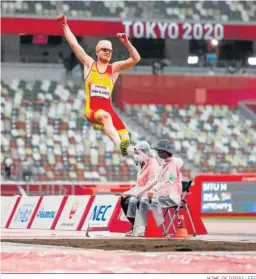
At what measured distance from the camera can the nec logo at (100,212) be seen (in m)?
18.3

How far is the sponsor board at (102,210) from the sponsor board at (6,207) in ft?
14.5

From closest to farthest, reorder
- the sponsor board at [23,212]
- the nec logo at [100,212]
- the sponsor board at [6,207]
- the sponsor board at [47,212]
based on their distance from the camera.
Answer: the nec logo at [100,212], the sponsor board at [47,212], the sponsor board at [23,212], the sponsor board at [6,207]

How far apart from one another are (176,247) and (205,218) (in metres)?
12.7

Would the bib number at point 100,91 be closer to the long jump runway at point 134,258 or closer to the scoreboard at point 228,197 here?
the long jump runway at point 134,258

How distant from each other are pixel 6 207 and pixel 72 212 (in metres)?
3.84

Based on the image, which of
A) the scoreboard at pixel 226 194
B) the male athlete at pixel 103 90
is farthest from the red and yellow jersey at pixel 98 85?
the scoreboard at pixel 226 194

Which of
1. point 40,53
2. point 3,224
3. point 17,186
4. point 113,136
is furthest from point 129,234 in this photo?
point 40,53

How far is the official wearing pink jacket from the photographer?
15602 mm

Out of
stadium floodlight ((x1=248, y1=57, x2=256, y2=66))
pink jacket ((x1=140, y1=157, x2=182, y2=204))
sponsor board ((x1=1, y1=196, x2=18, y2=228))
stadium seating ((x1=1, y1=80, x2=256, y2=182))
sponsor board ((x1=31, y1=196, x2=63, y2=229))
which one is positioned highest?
pink jacket ((x1=140, y1=157, x2=182, y2=204))

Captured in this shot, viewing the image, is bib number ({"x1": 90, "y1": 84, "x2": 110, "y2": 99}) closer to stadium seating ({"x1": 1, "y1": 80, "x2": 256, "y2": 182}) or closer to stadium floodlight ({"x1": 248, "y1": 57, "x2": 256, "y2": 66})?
stadium seating ({"x1": 1, "y1": 80, "x2": 256, "y2": 182})

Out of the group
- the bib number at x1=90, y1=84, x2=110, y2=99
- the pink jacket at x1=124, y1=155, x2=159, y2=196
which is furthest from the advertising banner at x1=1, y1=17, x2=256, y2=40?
the bib number at x1=90, y1=84, x2=110, y2=99

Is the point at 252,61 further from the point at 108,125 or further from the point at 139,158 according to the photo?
the point at 108,125

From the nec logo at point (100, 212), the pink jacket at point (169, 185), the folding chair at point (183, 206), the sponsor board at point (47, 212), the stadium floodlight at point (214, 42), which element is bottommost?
the sponsor board at point (47, 212)

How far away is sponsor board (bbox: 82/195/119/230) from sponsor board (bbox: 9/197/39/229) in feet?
10.4
